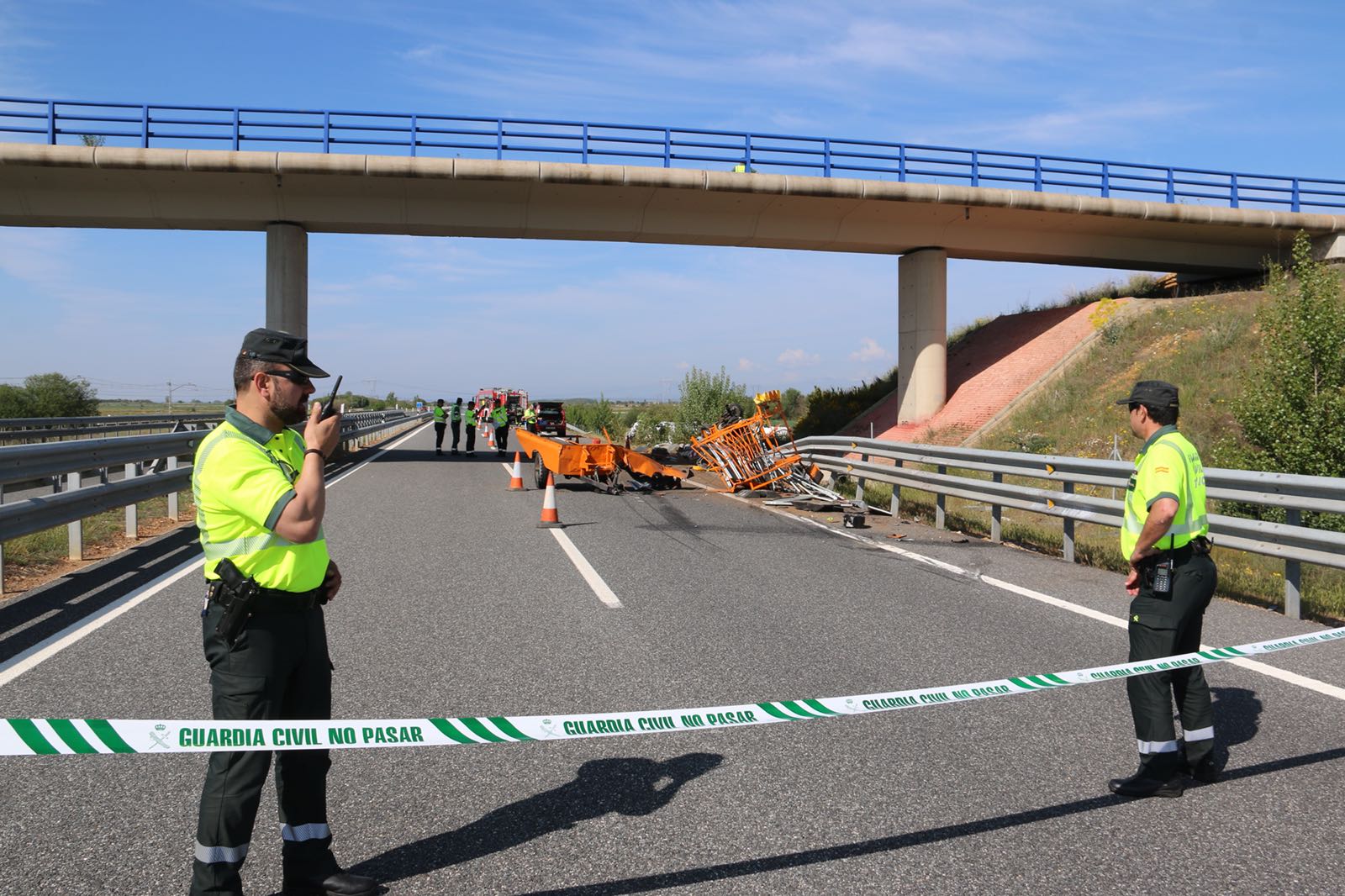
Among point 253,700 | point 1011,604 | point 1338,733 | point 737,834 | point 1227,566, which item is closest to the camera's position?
point 253,700

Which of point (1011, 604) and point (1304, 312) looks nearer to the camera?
point (1011, 604)

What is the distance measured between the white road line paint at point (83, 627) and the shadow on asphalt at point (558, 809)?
337 cm

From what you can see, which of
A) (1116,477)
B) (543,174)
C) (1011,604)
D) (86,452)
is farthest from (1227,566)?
(543,174)

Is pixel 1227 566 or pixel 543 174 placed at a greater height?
pixel 543 174

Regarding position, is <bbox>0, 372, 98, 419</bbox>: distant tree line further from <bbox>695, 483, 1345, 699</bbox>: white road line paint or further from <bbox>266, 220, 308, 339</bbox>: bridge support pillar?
<bbox>695, 483, 1345, 699</bbox>: white road line paint

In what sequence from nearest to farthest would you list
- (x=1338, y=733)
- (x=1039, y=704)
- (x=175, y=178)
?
(x=1338, y=733), (x=1039, y=704), (x=175, y=178)

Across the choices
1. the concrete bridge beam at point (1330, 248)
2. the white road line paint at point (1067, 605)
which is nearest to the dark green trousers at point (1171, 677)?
the white road line paint at point (1067, 605)

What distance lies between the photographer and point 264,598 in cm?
289

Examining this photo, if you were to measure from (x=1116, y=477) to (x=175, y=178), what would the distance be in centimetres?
2108

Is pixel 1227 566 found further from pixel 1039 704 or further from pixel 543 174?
pixel 543 174

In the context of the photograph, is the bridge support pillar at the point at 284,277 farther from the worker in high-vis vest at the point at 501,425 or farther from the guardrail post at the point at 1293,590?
the guardrail post at the point at 1293,590

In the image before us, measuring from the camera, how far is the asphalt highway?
323 cm

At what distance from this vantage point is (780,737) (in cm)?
460

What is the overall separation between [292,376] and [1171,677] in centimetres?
385
